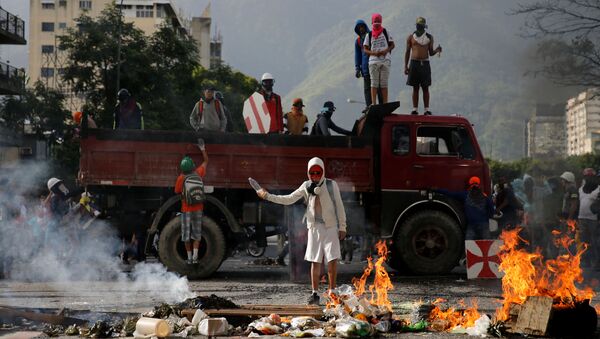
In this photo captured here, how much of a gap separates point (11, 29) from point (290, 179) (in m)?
34.6

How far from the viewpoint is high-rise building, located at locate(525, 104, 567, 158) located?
2236cm

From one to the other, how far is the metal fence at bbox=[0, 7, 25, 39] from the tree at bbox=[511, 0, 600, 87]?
101 ft

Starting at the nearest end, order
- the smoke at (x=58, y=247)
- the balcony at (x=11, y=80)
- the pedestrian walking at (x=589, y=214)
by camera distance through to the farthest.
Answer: the smoke at (x=58, y=247)
the pedestrian walking at (x=589, y=214)
the balcony at (x=11, y=80)

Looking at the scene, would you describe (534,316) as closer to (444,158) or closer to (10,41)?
(444,158)

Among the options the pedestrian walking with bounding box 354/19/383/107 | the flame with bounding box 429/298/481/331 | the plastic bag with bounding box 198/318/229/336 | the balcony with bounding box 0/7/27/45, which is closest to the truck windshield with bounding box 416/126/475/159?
the pedestrian walking with bounding box 354/19/383/107

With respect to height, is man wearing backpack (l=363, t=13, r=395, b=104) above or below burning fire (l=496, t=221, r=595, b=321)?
above

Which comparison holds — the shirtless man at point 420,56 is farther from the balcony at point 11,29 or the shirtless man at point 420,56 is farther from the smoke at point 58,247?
the balcony at point 11,29

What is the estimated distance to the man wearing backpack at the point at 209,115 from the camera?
48.2ft

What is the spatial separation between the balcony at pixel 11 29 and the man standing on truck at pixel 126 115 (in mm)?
30468

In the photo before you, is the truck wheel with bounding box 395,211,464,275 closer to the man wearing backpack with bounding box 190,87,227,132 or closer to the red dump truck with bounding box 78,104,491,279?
the red dump truck with bounding box 78,104,491,279

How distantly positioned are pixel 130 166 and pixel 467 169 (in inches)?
211

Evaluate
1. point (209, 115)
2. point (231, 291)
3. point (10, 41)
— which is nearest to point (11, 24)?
point (10, 41)

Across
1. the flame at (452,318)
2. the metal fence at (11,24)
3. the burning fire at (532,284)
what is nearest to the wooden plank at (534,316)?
the burning fire at (532,284)

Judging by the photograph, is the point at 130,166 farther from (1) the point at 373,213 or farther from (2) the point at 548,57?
(2) the point at 548,57
